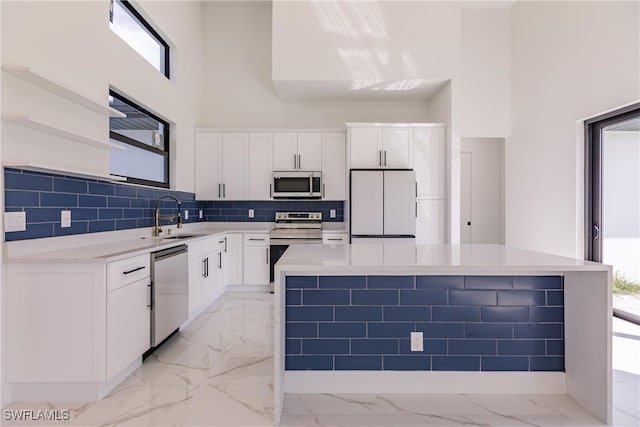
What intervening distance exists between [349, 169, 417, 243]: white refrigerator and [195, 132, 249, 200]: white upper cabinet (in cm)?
162

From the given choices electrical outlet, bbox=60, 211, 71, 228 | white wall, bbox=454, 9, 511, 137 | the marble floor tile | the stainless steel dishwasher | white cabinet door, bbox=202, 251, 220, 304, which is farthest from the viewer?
white wall, bbox=454, 9, 511, 137

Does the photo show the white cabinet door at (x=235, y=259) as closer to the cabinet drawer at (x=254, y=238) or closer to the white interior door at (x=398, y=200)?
the cabinet drawer at (x=254, y=238)

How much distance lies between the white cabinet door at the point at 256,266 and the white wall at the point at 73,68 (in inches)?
76.5

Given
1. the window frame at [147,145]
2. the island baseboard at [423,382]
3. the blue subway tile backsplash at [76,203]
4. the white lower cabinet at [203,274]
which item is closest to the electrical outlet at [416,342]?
the island baseboard at [423,382]

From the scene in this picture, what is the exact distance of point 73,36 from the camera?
258cm

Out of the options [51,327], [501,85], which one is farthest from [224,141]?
[501,85]

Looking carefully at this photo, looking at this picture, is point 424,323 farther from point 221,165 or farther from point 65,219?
point 221,165

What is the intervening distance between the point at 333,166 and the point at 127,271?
332cm

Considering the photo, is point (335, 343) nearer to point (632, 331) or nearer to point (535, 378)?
point (535, 378)

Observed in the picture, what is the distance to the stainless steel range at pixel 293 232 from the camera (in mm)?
4754

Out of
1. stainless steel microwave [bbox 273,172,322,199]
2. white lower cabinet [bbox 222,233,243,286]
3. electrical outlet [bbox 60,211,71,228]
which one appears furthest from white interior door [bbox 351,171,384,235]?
electrical outlet [bbox 60,211,71,228]

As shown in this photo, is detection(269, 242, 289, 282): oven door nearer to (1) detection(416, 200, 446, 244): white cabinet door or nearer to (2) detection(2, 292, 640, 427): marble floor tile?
(1) detection(416, 200, 446, 244): white cabinet door

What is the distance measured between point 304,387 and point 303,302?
52cm

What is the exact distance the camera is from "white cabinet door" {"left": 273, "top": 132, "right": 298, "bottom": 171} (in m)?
5.13
